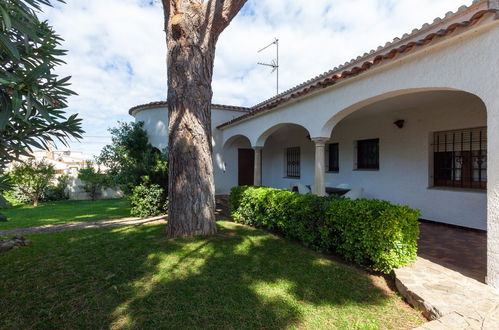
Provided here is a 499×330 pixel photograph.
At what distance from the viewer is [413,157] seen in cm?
730

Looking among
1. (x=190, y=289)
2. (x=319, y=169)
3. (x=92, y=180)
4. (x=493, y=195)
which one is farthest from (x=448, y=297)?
(x=92, y=180)

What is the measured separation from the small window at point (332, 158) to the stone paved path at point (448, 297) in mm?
6678

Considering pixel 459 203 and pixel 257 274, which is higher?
pixel 459 203

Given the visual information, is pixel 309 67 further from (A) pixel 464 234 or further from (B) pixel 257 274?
(B) pixel 257 274

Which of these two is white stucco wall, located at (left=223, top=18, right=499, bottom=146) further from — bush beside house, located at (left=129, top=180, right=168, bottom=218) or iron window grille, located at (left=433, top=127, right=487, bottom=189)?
bush beside house, located at (left=129, top=180, right=168, bottom=218)

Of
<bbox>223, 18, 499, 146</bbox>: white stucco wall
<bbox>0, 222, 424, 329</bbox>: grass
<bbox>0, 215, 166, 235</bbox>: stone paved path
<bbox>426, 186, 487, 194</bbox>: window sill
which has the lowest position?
<bbox>0, 215, 166, 235</bbox>: stone paved path

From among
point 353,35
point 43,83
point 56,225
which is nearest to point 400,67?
point 43,83

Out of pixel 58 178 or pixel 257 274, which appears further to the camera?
pixel 58 178

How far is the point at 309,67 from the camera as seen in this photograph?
1714 centimetres

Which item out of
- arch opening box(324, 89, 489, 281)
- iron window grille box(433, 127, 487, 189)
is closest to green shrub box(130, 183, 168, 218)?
arch opening box(324, 89, 489, 281)

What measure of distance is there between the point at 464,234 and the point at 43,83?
8624mm

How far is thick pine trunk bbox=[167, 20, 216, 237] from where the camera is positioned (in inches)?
218

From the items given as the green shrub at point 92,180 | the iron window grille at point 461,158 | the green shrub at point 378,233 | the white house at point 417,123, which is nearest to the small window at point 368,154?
the white house at point 417,123

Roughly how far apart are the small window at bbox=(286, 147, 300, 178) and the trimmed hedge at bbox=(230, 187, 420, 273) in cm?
661
